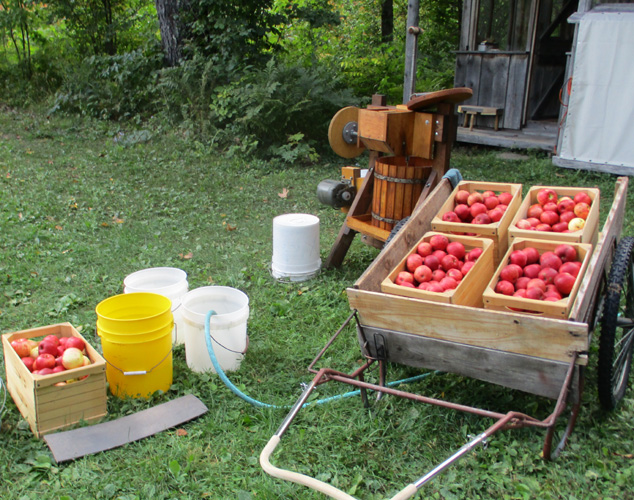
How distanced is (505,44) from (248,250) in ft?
25.2

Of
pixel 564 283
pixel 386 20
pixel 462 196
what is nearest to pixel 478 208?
pixel 462 196

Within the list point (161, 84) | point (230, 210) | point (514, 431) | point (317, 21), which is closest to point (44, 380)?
point (514, 431)

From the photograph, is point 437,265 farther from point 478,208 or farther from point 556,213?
point 556,213

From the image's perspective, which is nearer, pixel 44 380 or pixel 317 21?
pixel 44 380

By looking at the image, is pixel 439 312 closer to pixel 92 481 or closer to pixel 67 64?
pixel 92 481

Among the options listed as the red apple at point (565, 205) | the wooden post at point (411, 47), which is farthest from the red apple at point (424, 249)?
the wooden post at point (411, 47)

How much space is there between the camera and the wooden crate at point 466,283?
112 inches

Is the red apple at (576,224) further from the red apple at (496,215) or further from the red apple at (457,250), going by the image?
the red apple at (457,250)

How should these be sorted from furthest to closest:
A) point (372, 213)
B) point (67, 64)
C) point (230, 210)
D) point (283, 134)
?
point (67, 64) → point (283, 134) → point (230, 210) → point (372, 213)

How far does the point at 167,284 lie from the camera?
4332 millimetres

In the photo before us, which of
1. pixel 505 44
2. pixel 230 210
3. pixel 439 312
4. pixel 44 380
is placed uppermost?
pixel 505 44

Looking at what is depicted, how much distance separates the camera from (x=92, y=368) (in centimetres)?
307

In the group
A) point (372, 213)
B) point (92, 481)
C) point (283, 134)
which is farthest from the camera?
point (283, 134)

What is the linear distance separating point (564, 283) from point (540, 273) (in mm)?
133
